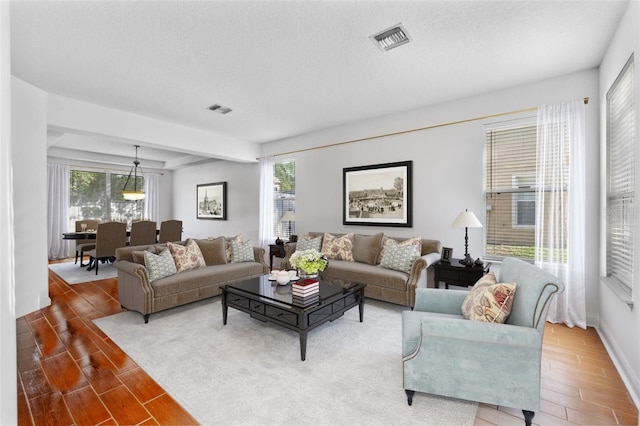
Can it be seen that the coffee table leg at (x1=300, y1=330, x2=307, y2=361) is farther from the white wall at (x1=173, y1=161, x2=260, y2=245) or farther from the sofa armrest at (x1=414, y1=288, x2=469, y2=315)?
the white wall at (x1=173, y1=161, x2=260, y2=245)

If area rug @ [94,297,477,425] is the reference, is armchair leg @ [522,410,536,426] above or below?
above

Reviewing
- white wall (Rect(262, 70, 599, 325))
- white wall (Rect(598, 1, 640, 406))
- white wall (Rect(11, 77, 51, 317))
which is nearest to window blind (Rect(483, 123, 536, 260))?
white wall (Rect(262, 70, 599, 325))

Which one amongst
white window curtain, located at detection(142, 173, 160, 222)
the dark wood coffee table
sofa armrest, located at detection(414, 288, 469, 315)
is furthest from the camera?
white window curtain, located at detection(142, 173, 160, 222)

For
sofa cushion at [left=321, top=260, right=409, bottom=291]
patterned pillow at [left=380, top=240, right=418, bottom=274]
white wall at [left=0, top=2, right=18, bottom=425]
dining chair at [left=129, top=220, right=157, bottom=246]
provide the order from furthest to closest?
dining chair at [left=129, top=220, right=157, bottom=246] < patterned pillow at [left=380, top=240, right=418, bottom=274] < sofa cushion at [left=321, top=260, right=409, bottom=291] < white wall at [left=0, top=2, right=18, bottom=425]

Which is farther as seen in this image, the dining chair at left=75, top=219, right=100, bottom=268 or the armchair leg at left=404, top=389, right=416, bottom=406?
the dining chair at left=75, top=219, right=100, bottom=268

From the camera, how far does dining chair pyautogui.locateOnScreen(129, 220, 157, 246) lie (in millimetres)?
5823

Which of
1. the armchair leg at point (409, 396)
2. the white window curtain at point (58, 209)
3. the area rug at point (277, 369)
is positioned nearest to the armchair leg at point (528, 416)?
the area rug at point (277, 369)

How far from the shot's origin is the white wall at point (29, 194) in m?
3.49

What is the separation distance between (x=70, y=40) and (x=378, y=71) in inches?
114

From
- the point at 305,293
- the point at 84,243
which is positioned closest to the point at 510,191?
the point at 305,293

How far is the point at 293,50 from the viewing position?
273 centimetres

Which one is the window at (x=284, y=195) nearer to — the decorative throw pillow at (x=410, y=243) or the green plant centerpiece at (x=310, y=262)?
the decorative throw pillow at (x=410, y=243)

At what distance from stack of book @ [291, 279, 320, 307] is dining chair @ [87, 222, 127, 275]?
475 centimetres

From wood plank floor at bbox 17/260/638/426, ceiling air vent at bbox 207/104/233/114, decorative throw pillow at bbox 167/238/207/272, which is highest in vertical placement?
ceiling air vent at bbox 207/104/233/114
